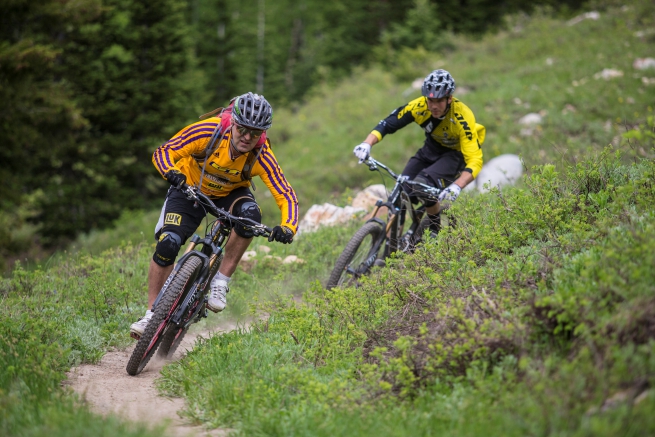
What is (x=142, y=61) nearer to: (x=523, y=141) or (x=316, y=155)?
(x=316, y=155)

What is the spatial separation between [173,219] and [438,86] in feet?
12.2

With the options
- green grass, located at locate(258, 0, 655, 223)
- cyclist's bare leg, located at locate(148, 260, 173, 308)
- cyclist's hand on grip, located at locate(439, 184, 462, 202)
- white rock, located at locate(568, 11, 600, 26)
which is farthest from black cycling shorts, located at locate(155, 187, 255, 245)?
white rock, located at locate(568, 11, 600, 26)

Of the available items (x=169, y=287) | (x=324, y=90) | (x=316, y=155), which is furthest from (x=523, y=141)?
(x=324, y=90)

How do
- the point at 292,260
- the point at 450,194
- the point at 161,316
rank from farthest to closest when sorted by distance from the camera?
the point at 292,260 < the point at 450,194 < the point at 161,316

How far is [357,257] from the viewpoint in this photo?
7258 millimetres

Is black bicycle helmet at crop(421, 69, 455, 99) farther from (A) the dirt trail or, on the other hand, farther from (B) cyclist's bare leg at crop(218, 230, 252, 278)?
(A) the dirt trail

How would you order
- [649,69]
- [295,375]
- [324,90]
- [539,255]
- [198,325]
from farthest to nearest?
[324,90] → [649,69] → [198,325] → [539,255] → [295,375]

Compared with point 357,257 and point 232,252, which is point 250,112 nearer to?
point 232,252

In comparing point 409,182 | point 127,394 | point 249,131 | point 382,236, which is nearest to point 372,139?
point 409,182

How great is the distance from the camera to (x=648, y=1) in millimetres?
22797

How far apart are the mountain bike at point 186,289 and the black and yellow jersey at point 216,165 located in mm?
373

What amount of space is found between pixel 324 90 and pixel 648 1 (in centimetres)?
1481

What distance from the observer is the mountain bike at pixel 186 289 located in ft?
16.8

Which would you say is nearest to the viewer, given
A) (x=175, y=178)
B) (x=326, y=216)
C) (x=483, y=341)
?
(x=483, y=341)
